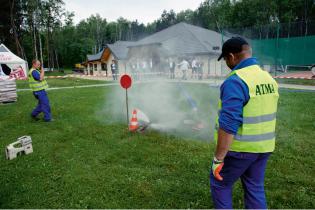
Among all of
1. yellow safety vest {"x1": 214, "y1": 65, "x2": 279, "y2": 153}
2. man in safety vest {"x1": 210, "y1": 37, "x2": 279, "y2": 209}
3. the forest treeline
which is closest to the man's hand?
man in safety vest {"x1": 210, "y1": 37, "x2": 279, "y2": 209}

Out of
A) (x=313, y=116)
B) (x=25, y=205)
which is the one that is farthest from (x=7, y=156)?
(x=313, y=116)

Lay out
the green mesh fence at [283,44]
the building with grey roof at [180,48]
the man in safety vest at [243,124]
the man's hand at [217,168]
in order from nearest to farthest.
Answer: the man in safety vest at [243,124], the man's hand at [217,168], the green mesh fence at [283,44], the building with grey roof at [180,48]

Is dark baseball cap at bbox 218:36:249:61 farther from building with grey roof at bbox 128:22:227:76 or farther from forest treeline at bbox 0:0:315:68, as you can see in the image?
forest treeline at bbox 0:0:315:68

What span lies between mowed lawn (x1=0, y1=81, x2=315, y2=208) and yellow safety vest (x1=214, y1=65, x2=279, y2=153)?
53.3 inches

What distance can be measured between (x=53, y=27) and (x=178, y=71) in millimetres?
40101

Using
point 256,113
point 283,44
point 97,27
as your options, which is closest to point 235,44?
point 256,113

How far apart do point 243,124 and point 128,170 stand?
2.60m

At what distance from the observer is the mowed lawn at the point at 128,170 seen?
3.38 m

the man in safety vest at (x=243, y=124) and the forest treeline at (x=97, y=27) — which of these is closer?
the man in safety vest at (x=243, y=124)

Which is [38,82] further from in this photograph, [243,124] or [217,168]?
[243,124]

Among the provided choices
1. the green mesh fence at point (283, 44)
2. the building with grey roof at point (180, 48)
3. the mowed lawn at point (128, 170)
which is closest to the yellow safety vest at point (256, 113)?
the mowed lawn at point (128, 170)

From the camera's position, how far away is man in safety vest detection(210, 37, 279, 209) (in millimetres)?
2072

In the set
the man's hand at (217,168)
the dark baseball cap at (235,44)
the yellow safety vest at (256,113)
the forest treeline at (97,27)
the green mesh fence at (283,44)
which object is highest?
the forest treeline at (97,27)

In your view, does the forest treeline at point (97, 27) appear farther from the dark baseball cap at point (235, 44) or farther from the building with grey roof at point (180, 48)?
the dark baseball cap at point (235, 44)
